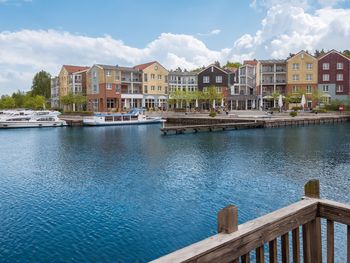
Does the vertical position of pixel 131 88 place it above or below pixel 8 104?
above

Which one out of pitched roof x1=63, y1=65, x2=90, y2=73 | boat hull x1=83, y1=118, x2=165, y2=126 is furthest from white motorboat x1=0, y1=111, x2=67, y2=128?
pitched roof x1=63, y1=65, x2=90, y2=73

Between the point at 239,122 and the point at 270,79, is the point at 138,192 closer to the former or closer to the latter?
the point at 239,122

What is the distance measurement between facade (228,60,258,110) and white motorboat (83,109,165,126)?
2526cm

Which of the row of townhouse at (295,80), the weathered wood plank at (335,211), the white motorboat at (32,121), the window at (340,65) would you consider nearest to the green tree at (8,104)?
the white motorboat at (32,121)

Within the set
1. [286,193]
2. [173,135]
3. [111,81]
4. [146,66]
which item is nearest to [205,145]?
[173,135]

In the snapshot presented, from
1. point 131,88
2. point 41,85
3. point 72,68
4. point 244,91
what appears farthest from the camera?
point 41,85

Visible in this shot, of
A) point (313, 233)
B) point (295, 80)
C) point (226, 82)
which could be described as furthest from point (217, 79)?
point (313, 233)

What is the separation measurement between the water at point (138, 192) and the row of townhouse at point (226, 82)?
4888 cm

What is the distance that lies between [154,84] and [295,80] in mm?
33636

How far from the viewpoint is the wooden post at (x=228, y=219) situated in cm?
354

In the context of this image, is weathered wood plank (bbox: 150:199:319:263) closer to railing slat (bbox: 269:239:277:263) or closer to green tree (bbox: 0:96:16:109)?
railing slat (bbox: 269:239:277:263)

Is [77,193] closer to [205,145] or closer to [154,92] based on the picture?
[205,145]

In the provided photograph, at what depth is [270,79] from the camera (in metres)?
85.1

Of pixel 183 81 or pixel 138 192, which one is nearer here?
pixel 138 192
